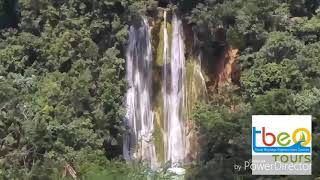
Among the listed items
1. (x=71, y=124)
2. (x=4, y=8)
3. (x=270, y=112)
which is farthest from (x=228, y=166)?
(x=4, y=8)

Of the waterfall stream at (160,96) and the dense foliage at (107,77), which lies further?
the waterfall stream at (160,96)

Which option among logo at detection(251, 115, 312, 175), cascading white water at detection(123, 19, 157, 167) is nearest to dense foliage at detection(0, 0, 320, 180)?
cascading white water at detection(123, 19, 157, 167)

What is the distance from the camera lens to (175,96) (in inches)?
713

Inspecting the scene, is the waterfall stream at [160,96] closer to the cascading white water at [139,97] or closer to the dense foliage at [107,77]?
the cascading white water at [139,97]

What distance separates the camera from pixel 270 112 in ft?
46.9

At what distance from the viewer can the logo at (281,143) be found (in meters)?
11.0

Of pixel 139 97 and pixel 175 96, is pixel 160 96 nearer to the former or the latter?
pixel 175 96

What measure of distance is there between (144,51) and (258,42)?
330cm

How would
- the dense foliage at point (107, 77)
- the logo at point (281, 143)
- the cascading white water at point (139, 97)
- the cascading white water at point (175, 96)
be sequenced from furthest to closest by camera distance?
the cascading white water at point (175, 96), the cascading white water at point (139, 97), the dense foliage at point (107, 77), the logo at point (281, 143)

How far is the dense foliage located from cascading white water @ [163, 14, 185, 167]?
0.63 metres

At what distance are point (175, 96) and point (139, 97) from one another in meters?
1.02

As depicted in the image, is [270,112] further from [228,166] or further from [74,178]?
[74,178]

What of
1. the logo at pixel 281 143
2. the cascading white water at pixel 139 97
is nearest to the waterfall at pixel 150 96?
the cascading white water at pixel 139 97

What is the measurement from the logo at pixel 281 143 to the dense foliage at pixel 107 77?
2.57 meters
